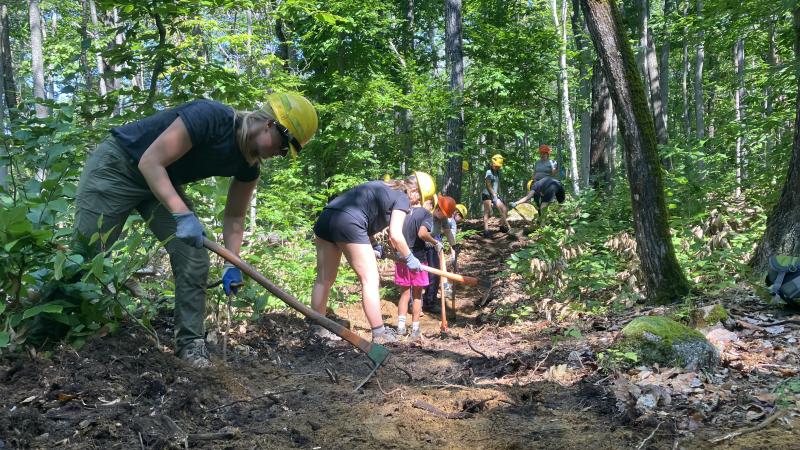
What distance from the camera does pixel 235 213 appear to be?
3943mm

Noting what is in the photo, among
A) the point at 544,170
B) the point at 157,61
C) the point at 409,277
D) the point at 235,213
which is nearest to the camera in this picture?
the point at 235,213

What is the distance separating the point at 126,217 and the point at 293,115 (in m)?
1.27

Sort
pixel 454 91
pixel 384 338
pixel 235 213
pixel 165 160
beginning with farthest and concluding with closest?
pixel 454 91 → pixel 384 338 → pixel 235 213 → pixel 165 160

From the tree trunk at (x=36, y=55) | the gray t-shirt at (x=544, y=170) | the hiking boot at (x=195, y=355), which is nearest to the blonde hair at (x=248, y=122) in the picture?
the hiking boot at (x=195, y=355)

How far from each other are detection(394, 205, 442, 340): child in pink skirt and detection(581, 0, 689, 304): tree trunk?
9.33ft

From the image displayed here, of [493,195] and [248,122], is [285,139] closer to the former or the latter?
[248,122]

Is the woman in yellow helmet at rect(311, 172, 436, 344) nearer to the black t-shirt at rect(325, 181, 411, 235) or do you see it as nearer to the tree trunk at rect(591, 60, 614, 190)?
the black t-shirt at rect(325, 181, 411, 235)

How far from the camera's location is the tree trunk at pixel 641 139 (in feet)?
17.6

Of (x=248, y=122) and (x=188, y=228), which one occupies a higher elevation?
(x=248, y=122)

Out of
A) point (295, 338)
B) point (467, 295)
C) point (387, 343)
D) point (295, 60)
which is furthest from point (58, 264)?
point (295, 60)

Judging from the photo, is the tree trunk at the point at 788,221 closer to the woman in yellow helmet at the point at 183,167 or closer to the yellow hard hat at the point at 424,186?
the yellow hard hat at the point at 424,186

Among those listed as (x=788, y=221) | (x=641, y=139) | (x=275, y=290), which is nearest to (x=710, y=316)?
(x=788, y=221)

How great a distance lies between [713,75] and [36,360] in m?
34.0

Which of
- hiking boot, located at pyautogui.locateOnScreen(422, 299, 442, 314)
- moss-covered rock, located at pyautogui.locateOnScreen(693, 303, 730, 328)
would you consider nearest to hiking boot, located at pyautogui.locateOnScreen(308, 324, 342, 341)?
moss-covered rock, located at pyautogui.locateOnScreen(693, 303, 730, 328)
